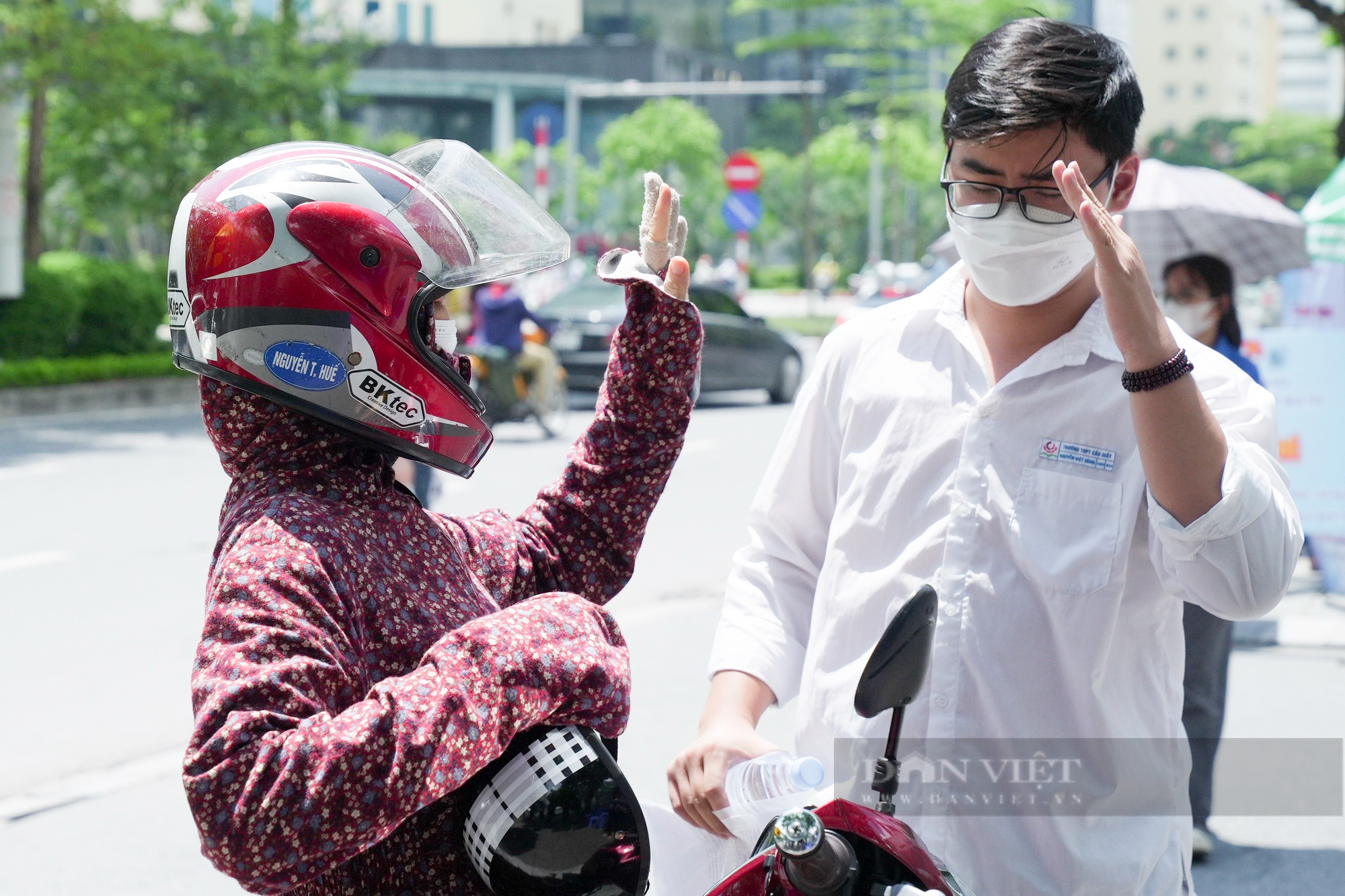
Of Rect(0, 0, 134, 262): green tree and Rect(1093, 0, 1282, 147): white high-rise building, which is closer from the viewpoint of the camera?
Rect(0, 0, 134, 262): green tree

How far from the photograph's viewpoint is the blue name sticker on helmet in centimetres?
157

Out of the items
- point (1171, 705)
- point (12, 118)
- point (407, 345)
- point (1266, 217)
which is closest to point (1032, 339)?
point (1171, 705)

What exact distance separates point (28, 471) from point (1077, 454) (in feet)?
35.6

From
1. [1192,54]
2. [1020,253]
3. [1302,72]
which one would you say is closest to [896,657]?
[1020,253]

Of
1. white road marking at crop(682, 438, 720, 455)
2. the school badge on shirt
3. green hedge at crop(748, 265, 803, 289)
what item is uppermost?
the school badge on shirt

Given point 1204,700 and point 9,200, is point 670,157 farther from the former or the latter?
point 1204,700

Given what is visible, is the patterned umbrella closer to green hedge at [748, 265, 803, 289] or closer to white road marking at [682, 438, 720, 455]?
white road marking at [682, 438, 720, 455]

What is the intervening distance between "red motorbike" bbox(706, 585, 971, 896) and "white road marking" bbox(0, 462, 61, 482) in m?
10.6

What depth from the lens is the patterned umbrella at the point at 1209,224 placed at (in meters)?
5.91

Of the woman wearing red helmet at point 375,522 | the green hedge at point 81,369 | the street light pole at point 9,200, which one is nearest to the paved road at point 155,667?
the woman wearing red helmet at point 375,522

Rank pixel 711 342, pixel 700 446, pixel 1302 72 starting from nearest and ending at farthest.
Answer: pixel 700 446, pixel 711 342, pixel 1302 72

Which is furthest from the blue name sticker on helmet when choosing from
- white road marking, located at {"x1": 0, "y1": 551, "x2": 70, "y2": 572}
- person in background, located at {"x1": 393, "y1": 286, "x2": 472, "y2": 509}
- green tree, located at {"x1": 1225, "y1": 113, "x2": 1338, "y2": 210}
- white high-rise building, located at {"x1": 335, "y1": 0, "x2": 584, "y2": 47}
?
white high-rise building, located at {"x1": 335, "y1": 0, "x2": 584, "y2": 47}

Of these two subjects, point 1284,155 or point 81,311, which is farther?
point 1284,155

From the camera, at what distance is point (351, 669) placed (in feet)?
4.73
